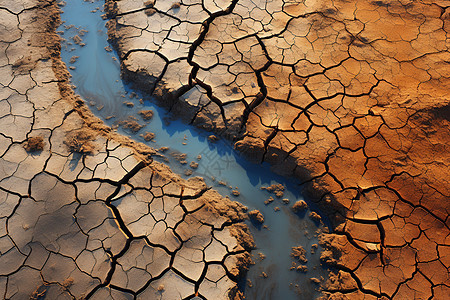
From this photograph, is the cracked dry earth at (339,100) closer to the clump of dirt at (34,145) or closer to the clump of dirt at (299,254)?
the clump of dirt at (299,254)

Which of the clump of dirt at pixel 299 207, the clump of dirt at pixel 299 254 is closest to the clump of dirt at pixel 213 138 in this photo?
the clump of dirt at pixel 299 207

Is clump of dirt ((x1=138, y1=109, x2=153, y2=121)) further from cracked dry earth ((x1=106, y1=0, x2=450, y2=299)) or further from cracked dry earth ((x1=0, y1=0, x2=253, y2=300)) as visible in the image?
cracked dry earth ((x1=0, y1=0, x2=253, y2=300))

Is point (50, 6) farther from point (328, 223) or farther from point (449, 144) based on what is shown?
point (449, 144)

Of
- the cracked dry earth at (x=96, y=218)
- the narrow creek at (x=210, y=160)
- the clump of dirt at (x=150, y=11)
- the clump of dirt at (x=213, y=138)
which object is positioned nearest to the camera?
the cracked dry earth at (x=96, y=218)

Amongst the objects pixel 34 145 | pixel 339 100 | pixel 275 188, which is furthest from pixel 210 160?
pixel 34 145

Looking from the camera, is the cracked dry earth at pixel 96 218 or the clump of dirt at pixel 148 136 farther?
the clump of dirt at pixel 148 136

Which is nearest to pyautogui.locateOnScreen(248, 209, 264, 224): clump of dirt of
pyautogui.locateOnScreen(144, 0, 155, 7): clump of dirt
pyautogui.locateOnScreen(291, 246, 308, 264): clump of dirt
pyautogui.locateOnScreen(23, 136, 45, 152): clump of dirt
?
pyautogui.locateOnScreen(291, 246, 308, 264): clump of dirt

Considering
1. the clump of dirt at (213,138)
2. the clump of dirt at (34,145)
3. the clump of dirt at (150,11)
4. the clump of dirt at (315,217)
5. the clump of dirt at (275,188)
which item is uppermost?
the clump of dirt at (150,11)

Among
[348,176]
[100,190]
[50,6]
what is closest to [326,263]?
[348,176]
